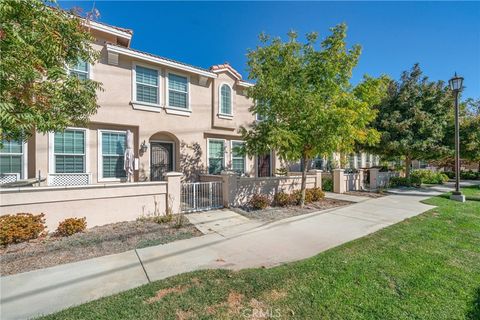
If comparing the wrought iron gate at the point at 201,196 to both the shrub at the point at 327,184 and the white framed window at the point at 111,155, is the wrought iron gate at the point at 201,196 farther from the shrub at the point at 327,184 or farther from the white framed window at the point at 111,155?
the shrub at the point at 327,184

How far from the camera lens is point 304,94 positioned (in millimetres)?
7910

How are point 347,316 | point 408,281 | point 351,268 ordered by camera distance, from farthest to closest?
point 351,268, point 408,281, point 347,316

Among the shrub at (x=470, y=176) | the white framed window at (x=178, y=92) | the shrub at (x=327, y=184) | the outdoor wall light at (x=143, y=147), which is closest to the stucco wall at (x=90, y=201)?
the outdoor wall light at (x=143, y=147)

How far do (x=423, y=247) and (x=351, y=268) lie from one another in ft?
7.44

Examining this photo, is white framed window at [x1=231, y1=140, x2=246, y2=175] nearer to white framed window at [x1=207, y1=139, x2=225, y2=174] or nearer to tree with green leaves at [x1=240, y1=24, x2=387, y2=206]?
white framed window at [x1=207, y1=139, x2=225, y2=174]

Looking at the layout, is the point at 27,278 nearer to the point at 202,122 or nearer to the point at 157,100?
the point at 157,100

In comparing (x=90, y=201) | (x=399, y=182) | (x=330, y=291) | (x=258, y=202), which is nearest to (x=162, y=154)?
(x=90, y=201)

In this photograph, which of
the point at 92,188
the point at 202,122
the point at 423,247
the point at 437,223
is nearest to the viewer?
the point at 423,247

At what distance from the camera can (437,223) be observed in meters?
6.78

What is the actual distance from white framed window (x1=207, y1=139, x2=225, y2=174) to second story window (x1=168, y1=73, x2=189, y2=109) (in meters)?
2.29

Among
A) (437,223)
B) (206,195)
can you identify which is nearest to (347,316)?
(437,223)

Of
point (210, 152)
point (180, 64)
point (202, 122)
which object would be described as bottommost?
point (210, 152)

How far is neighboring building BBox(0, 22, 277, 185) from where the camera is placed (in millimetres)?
8227

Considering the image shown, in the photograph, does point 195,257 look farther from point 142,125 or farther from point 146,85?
point 146,85
